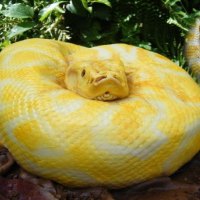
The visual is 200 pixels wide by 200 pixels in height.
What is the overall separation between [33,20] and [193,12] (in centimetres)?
158

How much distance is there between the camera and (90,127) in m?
1.98

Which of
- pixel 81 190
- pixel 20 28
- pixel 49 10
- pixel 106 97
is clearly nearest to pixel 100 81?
pixel 106 97

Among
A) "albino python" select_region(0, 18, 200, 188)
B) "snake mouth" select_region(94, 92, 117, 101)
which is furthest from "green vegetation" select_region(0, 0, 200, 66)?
"snake mouth" select_region(94, 92, 117, 101)

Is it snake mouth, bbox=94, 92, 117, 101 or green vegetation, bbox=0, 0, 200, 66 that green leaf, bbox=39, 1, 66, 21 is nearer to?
green vegetation, bbox=0, 0, 200, 66

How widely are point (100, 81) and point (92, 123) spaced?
0.21m

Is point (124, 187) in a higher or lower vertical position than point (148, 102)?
lower

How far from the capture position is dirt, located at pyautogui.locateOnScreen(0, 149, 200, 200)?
2090mm

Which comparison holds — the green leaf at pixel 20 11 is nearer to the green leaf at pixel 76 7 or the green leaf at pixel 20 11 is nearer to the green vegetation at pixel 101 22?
the green vegetation at pixel 101 22

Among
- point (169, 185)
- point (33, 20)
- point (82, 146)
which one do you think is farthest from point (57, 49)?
point (33, 20)

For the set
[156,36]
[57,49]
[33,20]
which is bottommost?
[156,36]

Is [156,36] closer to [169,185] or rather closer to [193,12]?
[193,12]

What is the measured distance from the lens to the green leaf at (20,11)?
3.71m

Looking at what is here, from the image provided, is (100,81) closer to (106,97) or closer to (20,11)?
(106,97)

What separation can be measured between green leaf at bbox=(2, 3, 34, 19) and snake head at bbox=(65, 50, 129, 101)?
1616mm
